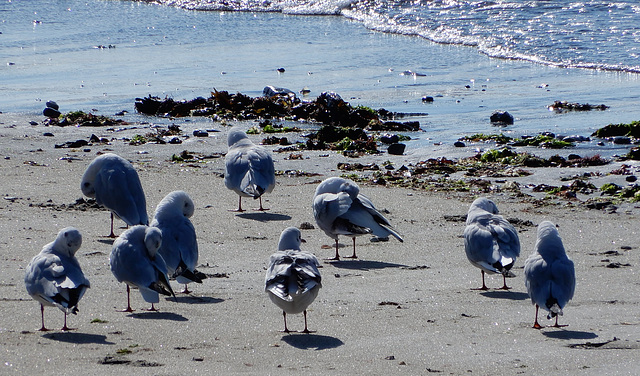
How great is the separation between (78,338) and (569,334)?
3020mm

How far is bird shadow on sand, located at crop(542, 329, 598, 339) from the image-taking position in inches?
224

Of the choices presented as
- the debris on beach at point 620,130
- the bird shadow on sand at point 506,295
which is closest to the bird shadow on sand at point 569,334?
the bird shadow on sand at point 506,295

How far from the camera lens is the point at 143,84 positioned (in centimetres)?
1959

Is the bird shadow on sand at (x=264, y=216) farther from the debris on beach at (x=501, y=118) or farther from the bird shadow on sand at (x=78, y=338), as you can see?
the debris on beach at (x=501, y=118)

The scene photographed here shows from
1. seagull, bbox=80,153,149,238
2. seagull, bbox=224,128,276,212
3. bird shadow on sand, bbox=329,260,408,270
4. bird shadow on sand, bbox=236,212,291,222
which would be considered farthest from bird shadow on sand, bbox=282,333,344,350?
seagull, bbox=224,128,276,212

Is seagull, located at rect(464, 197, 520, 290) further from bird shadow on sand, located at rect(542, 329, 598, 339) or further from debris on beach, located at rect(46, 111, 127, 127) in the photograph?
debris on beach, located at rect(46, 111, 127, 127)

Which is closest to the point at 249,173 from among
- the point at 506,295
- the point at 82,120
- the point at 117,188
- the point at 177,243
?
the point at 117,188

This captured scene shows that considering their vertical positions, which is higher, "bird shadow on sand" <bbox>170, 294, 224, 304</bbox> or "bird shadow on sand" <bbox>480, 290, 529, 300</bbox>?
"bird shadow on sand" <bbox>170, 294, 224, 304</bbox>

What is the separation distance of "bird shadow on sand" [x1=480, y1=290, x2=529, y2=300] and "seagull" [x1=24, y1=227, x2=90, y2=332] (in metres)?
3.01

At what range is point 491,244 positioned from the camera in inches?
279

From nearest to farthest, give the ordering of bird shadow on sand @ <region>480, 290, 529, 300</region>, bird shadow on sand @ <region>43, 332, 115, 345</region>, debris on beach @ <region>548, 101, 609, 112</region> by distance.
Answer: bird shadow on sand @ <region>43, 332, 115, 345</region>
bird shadow on sand @ <region>480, 290, 529, 300</region>
debris on beach @ <region>548, 101, 609, 112</region>

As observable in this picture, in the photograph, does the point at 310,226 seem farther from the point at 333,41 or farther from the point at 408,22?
the point at 408,22

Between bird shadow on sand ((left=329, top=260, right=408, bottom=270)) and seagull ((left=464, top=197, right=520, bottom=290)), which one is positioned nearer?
seagull ((left=464, top=197, right=520, bottom=290))

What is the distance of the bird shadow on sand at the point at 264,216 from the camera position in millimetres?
9648
